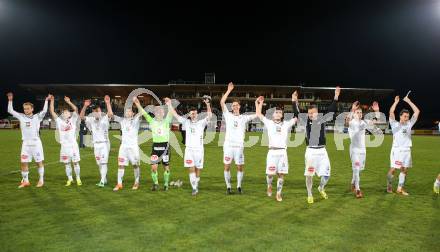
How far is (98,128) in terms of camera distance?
38.0 ft

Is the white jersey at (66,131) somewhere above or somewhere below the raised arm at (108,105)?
below

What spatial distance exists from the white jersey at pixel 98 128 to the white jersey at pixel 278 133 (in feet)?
17.7

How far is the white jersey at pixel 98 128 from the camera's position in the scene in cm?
1152

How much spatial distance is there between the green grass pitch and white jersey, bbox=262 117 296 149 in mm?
1497

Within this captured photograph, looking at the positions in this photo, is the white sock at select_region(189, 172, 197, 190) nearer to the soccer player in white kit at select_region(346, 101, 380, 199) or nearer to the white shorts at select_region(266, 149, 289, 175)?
the white shorts at select_region(266, 149, 289, 175)

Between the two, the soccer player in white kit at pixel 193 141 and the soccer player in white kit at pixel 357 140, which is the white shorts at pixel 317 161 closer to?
the soccer player in white kit at pixel 357 140

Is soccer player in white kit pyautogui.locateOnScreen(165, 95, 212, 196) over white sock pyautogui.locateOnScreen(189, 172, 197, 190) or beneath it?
over

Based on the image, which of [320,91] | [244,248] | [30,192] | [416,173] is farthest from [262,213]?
[320,91]

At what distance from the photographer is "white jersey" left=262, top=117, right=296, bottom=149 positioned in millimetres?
9508

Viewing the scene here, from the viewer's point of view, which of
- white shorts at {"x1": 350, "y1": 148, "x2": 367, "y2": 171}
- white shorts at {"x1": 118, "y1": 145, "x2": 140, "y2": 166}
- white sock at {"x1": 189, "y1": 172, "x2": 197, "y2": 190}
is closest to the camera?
white sock at {"x1": 189, "y1": 172, "x2": 197, "y2": 190}

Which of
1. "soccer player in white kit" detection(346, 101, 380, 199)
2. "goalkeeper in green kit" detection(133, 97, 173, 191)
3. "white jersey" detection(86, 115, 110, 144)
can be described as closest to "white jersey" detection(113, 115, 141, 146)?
"goalkeeper in green kit" detection(133, 97, 173, 191)

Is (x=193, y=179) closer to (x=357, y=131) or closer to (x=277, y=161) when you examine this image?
(x=277, y=161)

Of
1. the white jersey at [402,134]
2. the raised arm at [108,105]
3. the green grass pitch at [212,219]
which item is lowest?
the green grass pitch at [212,219]

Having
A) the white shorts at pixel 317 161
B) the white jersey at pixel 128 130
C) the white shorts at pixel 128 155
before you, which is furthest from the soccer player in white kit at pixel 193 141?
the white shorts at pixel 317 161
